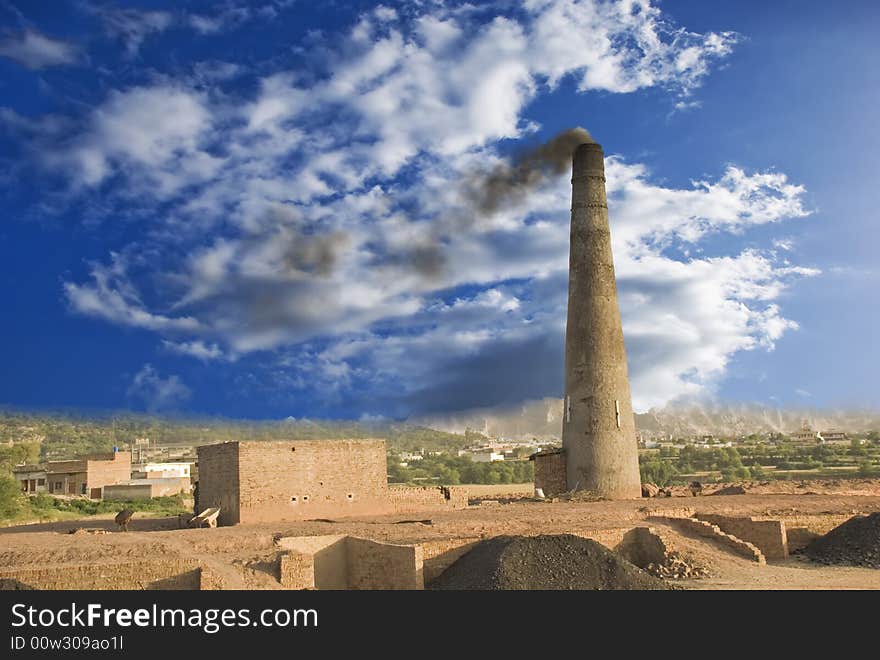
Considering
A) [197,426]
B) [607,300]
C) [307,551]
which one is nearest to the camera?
[307,551]

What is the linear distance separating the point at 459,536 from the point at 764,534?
6.22 meters

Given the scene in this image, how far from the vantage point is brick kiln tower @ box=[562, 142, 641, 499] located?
23906mm

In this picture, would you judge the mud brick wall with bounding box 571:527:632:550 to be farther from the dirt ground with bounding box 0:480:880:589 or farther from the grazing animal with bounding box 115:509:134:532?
the grazing animal with bounding box 115:509:134:532

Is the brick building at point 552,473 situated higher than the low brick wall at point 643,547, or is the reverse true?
the brick building at point 552,473

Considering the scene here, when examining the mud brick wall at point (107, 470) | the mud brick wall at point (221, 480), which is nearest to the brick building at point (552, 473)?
the mud brick wall at point (221, 480)

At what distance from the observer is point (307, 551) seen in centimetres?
1443

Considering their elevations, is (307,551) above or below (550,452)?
below

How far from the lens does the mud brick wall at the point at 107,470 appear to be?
38.0 m

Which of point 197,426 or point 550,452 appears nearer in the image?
point 550,452

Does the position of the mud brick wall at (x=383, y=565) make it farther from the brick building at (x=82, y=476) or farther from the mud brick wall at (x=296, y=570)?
the brick building at (x=82, y=476)
